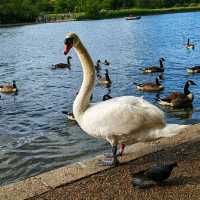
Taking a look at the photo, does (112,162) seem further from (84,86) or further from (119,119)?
(84,86)

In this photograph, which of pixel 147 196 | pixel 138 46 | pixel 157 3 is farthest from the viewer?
pixel 157 3

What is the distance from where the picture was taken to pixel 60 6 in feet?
548

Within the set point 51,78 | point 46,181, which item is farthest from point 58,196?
Answer: point 51,78

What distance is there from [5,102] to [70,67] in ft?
35.8

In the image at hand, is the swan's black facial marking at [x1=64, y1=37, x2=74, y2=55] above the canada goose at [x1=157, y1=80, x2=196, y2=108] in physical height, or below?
above

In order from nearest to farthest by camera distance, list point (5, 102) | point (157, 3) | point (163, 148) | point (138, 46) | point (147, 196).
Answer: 1. point (147, 196)
2. point (163, 148)
3. point (5, 102)
4. point (138, 46)
5. point (157, 3)

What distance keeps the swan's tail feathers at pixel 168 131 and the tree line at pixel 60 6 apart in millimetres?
111402

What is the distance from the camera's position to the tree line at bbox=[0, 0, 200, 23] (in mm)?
117312

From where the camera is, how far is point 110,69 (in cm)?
2842

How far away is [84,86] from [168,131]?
142 centimetres

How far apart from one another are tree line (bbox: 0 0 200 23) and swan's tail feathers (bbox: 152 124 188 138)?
111 meters

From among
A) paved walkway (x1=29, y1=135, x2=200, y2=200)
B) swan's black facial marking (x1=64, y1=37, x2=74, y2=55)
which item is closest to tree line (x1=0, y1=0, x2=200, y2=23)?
swan's black facial marking (x1=64, y1=37, x2=74, y2=55)

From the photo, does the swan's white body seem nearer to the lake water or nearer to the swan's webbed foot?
A: the swan's webbed foot

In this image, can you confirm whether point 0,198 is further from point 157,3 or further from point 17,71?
point 157,3
